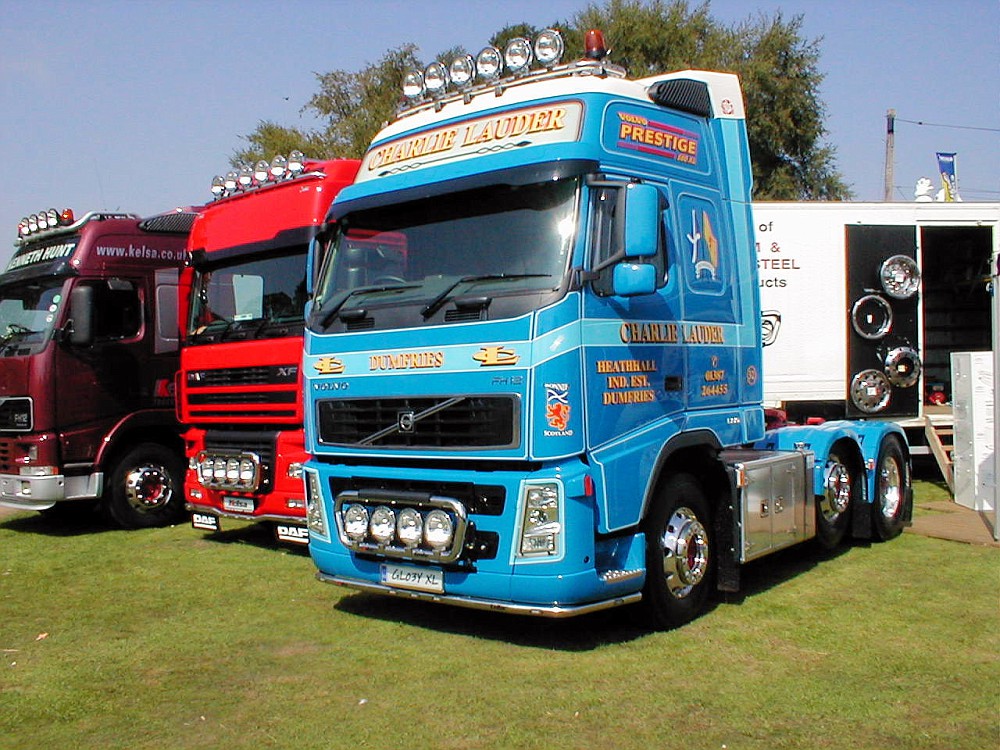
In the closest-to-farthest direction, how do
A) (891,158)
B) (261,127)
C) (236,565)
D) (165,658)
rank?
(165,658) < (236,565) < (261,127) < (891,158)

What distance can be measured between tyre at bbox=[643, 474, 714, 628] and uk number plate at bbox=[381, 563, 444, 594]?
1.30m

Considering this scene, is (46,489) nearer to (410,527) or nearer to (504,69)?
(410,527)

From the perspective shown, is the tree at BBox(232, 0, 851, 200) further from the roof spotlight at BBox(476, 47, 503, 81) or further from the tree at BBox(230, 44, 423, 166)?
the roof spotlight at BBox(476, 47, 503, 81)

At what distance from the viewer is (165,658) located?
6.21 m

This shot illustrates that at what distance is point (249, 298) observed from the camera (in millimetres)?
9242

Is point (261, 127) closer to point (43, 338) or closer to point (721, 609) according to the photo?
point (43, 338)

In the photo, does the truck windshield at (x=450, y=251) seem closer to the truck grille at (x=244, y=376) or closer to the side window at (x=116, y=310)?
the truck grille at (x=244, y=376)

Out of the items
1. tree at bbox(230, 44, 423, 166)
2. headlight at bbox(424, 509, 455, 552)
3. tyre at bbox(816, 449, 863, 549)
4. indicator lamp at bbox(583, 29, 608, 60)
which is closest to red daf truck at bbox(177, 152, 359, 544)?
headlight at bbox(424, 509, 455, 552)

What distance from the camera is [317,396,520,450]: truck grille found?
5.76 meters

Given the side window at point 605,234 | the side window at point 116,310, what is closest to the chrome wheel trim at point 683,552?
the side window at point 605,234

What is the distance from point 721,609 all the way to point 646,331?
6.95 ft

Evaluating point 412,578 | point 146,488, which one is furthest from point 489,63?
point 146,488

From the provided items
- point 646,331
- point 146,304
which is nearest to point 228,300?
point 146,304

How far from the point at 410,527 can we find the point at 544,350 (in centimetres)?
141
